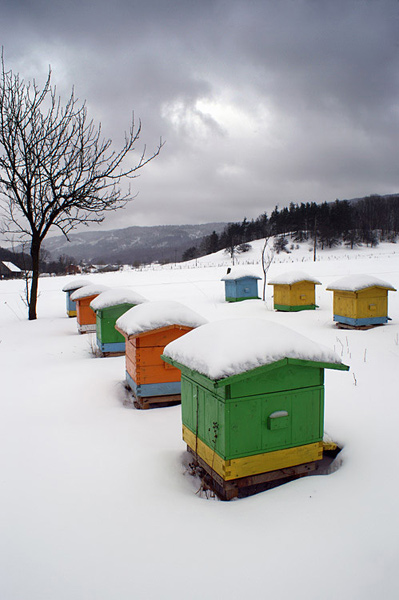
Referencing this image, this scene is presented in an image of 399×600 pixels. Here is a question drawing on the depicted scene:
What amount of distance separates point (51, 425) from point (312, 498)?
11.9 ft

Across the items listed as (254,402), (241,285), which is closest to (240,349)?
(254,402)

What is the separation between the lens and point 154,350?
19.4ft

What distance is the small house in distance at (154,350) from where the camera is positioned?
5.86 metres

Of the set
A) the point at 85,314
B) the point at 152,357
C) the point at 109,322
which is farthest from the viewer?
the point at 85,314

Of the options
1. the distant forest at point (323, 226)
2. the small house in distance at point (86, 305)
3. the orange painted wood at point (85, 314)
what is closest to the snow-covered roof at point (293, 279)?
the small house in distance at point (86, 305)

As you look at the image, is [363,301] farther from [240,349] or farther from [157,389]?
[240,349]

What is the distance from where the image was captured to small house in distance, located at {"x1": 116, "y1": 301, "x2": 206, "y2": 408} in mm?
5863

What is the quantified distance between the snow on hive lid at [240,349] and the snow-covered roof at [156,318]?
1627mm

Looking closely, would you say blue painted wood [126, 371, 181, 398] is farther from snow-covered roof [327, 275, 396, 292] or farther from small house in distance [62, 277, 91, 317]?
small house in distance [62, 277, 91, 317]

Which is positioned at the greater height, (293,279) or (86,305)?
(293,279)

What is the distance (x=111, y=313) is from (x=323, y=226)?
67391 millimetres

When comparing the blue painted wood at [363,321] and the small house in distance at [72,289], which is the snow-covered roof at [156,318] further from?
the small house in distance at [72,289]

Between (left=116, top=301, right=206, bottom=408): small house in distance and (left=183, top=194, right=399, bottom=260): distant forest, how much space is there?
51.9 meters

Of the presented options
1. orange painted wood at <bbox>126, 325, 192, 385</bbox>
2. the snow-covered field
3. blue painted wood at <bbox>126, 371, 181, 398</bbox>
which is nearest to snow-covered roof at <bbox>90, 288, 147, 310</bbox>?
the snow-covered field
